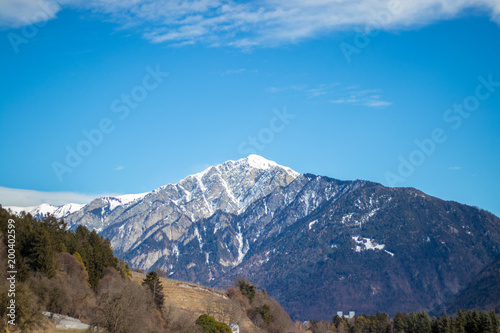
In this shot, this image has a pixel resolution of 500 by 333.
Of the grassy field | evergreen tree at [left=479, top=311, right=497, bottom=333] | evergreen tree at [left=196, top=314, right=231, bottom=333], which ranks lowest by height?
evergreen tree at [left=479, top=311, right=497, bottom=333]

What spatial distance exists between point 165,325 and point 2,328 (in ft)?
148

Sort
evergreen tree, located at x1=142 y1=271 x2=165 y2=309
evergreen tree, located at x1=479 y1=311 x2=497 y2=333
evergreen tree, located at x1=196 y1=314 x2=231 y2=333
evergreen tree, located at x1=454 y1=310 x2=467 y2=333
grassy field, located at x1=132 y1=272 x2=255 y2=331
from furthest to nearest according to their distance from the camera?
evergreen tree, located at x1=454 y1=310 x2=467 y2=333
grassy field, located at x1=132 y1=272 x2=255 y2=331
evergreen tree, located at x1=479 y1=311 x2=497 y2=333
evergreen tree, located at x1=142 y1=271 x2=165 y2=309
evergreen tree, located at x1=196 y1=314 x2=231 y2=333

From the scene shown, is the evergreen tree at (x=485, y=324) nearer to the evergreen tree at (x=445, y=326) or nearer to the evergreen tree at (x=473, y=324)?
the evergreen tree at (x=473, y=324)

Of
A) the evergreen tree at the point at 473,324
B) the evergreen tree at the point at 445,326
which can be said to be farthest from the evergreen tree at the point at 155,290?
the evergreen tree at the point at 473,324

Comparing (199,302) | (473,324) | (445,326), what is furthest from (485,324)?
(199,302)

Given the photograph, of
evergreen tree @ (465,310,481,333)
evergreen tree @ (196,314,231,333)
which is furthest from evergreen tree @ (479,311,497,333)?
evergreen tree @ (196,314,231,333)

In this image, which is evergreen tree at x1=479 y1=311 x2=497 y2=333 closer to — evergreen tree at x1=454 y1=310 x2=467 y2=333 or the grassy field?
evergreen tree at x1=454 y1=310 x2=467 y2=333

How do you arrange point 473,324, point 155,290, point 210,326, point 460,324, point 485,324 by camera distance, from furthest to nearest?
point 460,324 < point 473,324 < point 485,324 < point 155,290 < point 210,326

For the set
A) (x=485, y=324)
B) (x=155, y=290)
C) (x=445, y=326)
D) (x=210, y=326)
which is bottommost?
(x=485, y=324)

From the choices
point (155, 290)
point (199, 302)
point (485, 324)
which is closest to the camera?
point (155, 290)

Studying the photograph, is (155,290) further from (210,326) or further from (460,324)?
(460,324)

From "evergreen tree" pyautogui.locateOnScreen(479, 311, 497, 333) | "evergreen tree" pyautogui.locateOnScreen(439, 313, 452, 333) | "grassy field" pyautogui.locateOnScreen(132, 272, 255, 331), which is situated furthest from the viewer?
"evergreen tree" pyautogui.locateOnScreen(439, 313, 452, 333)

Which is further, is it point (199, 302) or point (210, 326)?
point (199, 302)

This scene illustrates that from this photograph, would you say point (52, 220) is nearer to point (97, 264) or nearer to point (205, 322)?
point (97, 264)
